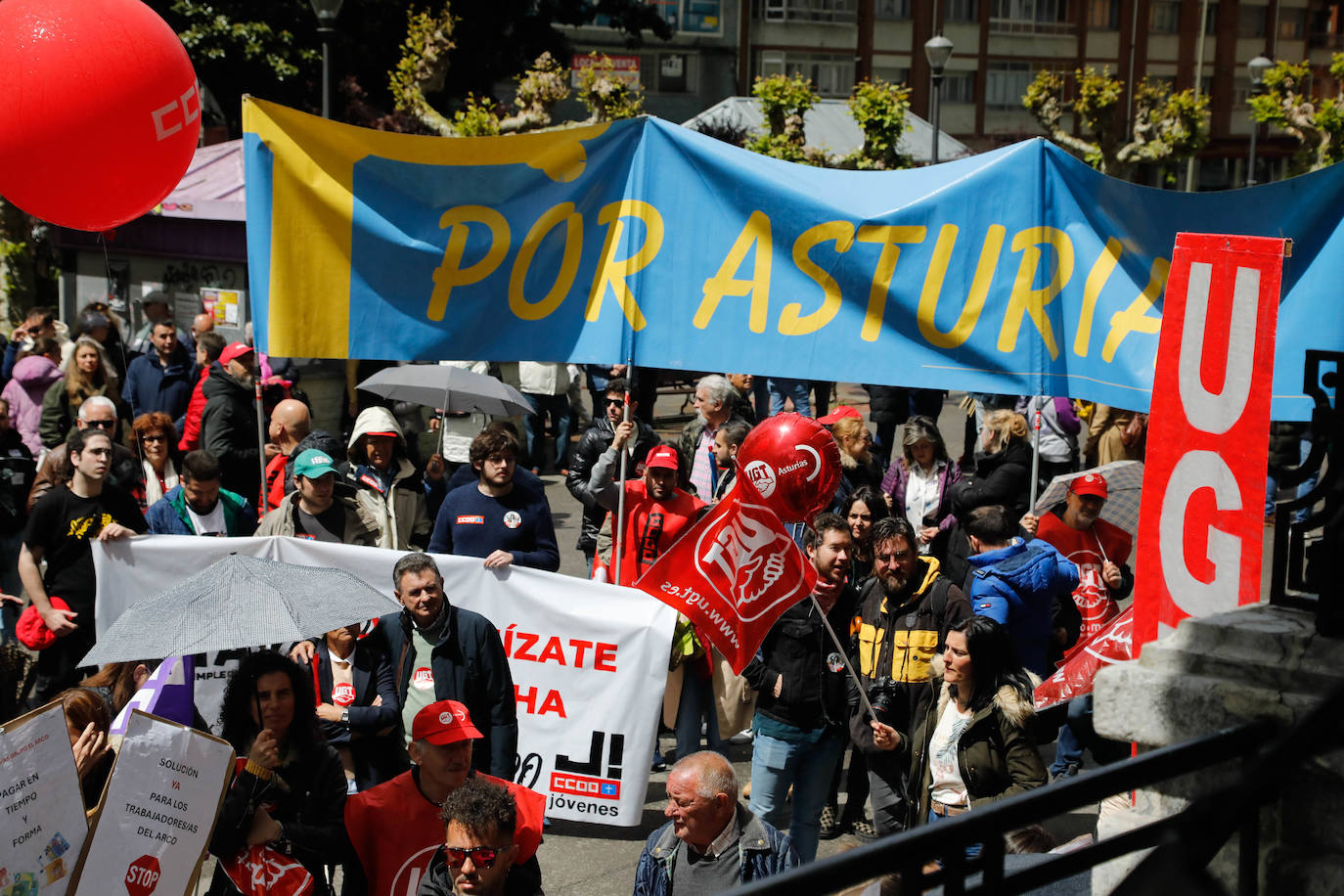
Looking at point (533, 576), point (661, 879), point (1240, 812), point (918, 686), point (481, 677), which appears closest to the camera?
point (1240, 812)

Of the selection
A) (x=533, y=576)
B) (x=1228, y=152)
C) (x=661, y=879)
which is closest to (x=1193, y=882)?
(x=661, y=879)

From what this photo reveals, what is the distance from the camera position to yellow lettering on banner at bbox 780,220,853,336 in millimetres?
5867

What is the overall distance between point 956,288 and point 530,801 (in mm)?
2760

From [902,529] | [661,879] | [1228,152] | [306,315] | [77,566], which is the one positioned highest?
[1228,152]

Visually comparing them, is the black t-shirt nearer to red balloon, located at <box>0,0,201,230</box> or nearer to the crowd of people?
the crowd of people

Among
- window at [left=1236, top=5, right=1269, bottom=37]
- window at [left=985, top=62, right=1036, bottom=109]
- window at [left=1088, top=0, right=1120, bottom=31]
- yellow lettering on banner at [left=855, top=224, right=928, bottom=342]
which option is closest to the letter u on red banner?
yellow lettering on banner at [left=855, top=224, right=928, bottom=342]

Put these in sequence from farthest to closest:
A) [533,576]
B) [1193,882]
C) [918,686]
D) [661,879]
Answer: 1. [533,576]
2. [918,686]
3. [661,879]
4. [1193,882]

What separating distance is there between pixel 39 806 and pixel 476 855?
50.0 inches

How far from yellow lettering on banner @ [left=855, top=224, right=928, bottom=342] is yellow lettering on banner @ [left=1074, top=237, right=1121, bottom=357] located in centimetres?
72

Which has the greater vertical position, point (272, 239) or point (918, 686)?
point (272, 239)

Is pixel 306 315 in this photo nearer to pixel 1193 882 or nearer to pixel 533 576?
pixel 533 576

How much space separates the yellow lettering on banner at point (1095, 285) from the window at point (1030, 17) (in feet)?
175

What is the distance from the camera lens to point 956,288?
19.1 feet

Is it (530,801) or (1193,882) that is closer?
(1193,882)
